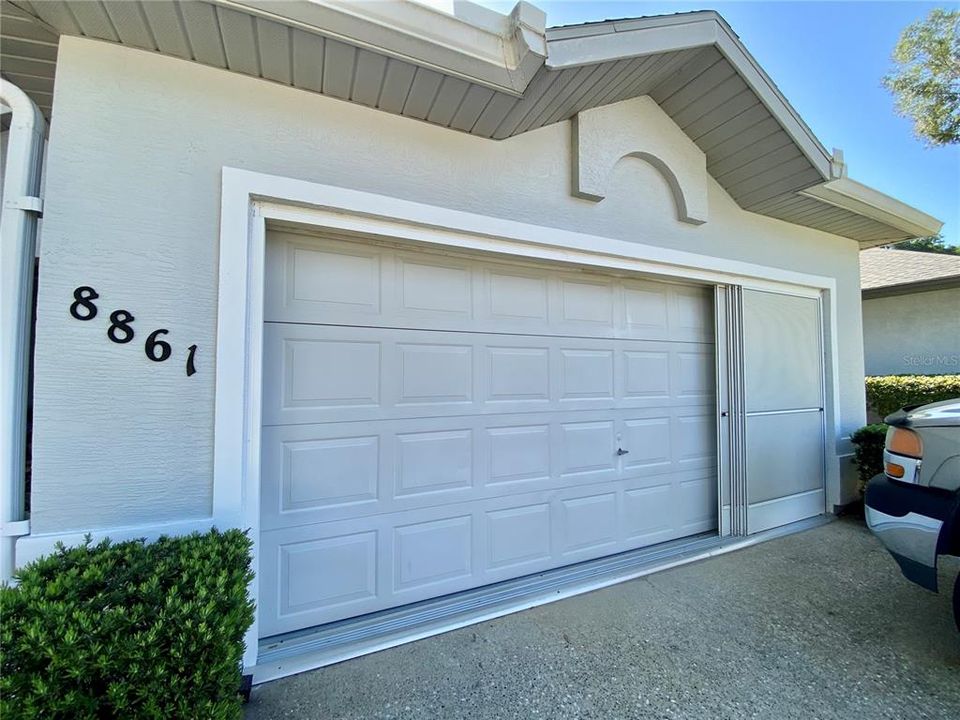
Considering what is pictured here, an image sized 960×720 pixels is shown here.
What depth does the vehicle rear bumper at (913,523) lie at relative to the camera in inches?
96.8

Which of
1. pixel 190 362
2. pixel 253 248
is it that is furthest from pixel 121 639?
pixel 253 248

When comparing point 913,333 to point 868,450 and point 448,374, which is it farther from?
point 448,374

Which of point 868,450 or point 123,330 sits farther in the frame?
point 868,450

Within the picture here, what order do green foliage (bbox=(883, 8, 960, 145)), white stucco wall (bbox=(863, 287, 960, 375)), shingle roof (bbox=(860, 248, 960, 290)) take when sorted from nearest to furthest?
1. green foliage (bbox=(883, 8, 960, 145))
2. white stucco wall (bbox=(863, 287, 960, 375))
3. shingle roof (bbox=(860, 248, 960, 290))

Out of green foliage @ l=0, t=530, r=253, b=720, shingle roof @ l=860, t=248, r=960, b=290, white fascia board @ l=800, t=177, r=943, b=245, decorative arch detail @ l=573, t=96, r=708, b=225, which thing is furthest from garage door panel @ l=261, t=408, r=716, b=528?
shingle roof @ l=860, t=248, r=960, b=290

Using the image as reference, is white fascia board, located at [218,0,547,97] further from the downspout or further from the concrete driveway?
the concrete driveway

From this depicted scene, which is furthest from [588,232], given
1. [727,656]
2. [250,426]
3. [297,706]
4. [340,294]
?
[297,706]

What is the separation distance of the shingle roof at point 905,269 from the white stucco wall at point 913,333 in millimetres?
364

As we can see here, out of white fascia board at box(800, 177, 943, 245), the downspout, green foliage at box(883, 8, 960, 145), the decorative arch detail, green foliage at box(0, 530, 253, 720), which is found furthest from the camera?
green foliage at box(883, 8, 960, 145)

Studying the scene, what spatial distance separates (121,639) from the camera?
1.42m

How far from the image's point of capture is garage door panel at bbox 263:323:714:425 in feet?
9.14

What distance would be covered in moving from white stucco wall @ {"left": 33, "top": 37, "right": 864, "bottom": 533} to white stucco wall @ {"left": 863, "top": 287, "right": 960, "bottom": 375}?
11.1 m

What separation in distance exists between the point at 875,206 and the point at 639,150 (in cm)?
288

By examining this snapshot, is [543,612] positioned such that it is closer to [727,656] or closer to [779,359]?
[727,656]
